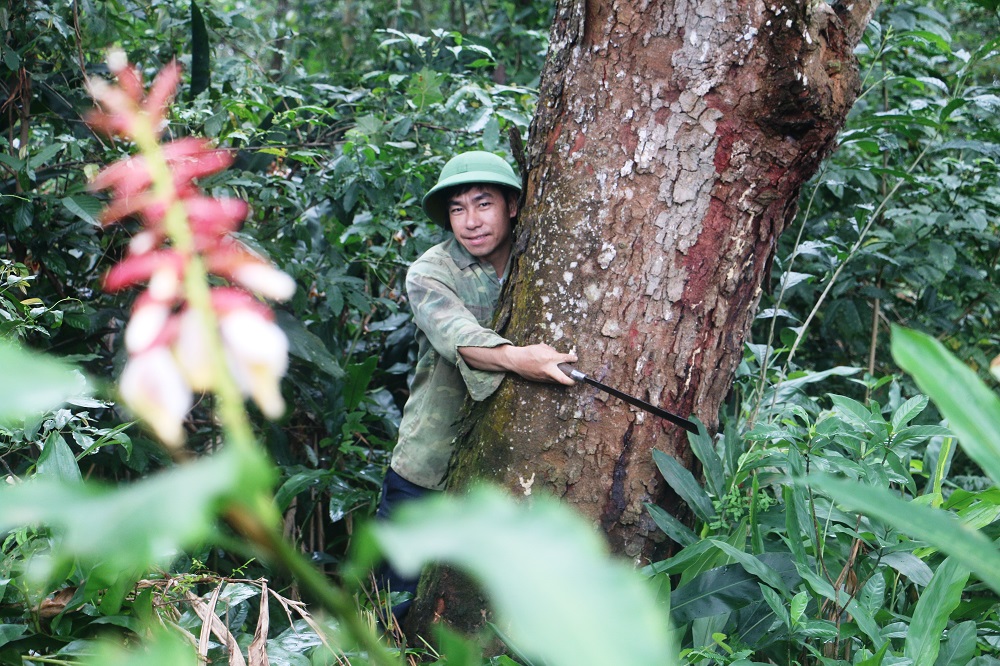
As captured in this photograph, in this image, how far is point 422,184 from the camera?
2.97 meters

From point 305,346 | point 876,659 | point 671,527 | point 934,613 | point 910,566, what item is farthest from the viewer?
point 305,346

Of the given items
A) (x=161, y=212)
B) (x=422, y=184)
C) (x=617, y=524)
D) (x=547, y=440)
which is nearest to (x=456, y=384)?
(x=547, y=440)

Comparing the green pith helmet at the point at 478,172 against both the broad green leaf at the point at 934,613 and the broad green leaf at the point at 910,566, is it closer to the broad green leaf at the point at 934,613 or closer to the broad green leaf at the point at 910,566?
the broad green leaf at the point at 910,566

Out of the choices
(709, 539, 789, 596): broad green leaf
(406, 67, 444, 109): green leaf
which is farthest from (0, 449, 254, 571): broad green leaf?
(406, 67, 444, 109): green leaf

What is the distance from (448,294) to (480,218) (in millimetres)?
259

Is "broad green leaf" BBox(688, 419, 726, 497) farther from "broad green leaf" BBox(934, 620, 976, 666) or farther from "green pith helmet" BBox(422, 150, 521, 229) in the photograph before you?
"green pith helmet" BBox(422, 150, 521, 229)

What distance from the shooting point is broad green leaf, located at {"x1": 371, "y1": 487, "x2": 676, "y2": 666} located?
0.94 ft

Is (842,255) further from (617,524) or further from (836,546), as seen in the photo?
(617,524)

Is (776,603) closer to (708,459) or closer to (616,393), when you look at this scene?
(708,459)

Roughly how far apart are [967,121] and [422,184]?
2221 mm

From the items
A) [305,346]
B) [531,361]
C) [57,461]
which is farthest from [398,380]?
[57,461]

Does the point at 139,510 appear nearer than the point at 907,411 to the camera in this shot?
Yes

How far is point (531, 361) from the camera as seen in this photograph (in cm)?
183

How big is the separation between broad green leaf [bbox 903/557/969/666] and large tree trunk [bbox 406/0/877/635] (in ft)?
1.89
